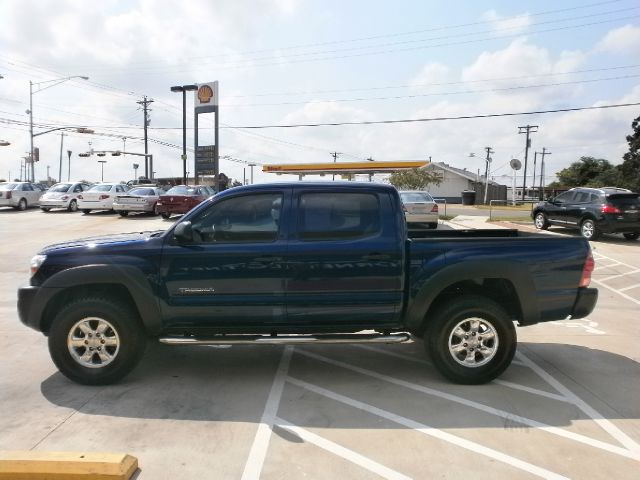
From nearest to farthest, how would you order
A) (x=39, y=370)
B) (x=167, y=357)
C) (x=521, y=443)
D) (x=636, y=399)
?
(x=521, y=443)
(x=636, y=399)
(x=39, y=370)
(x=167, y=357)

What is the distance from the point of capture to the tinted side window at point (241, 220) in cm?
470

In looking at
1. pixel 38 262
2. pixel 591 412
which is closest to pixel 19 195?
pixel 38 262

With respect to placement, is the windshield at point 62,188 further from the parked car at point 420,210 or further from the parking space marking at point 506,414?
the parking space marking at point 506,414

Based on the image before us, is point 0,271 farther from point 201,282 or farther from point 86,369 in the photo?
point 201,282

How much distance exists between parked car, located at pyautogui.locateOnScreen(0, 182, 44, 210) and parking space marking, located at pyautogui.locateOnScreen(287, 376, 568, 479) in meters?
27.0

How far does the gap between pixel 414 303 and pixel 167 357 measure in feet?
8.99

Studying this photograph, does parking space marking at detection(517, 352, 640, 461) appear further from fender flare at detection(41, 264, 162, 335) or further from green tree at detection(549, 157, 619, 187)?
green tree at detection(549, 157, 619, 187)

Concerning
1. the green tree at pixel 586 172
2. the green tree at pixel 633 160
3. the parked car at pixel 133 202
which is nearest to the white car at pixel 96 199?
the parked car at pixel 133 202

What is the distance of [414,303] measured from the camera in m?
4.69

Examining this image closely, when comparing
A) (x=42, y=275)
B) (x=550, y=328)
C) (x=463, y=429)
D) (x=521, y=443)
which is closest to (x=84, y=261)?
(x=42, y=275)

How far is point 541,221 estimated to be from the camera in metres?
19.5

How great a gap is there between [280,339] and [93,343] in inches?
66.5

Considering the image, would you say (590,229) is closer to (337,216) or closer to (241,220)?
(337,216)

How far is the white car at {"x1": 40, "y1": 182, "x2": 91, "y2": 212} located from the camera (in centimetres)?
2631
